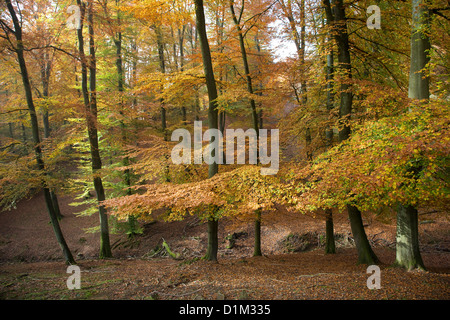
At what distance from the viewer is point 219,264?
22.9ft

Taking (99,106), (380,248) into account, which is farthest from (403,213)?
(99,106)

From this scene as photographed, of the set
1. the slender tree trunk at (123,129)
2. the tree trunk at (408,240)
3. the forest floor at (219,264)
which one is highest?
the slender tree trunk at (123,129)

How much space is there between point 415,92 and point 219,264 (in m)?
6.64

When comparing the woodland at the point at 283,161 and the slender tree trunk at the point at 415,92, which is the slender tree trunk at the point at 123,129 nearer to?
the woodland at the point at 283,161

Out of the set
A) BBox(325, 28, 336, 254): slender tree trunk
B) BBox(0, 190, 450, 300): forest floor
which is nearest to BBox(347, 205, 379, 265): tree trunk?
BBox(0, 190, 450, 300): forest floor

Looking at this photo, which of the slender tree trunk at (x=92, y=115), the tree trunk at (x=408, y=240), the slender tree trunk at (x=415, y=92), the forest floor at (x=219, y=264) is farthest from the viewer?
the slender tree trunk at (x=92, y=115)

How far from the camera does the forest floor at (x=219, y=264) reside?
4312 millimetres

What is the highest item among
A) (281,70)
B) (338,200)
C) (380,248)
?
(281,70)

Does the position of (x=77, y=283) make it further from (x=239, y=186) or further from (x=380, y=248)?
(x=380, y=248)

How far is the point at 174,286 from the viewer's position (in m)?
4.88

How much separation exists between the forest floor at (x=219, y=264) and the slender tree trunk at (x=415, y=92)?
1.21 feet

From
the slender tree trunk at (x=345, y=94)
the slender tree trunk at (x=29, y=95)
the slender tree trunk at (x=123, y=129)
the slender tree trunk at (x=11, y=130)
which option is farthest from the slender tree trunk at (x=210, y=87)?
the slender tree trunk at (x=11, y=130)

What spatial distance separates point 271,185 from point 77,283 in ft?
16.2

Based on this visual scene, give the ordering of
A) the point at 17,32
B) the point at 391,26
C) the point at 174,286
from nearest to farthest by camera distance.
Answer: the point at 174,286 → the point at 391,26 → the point at 17,32
